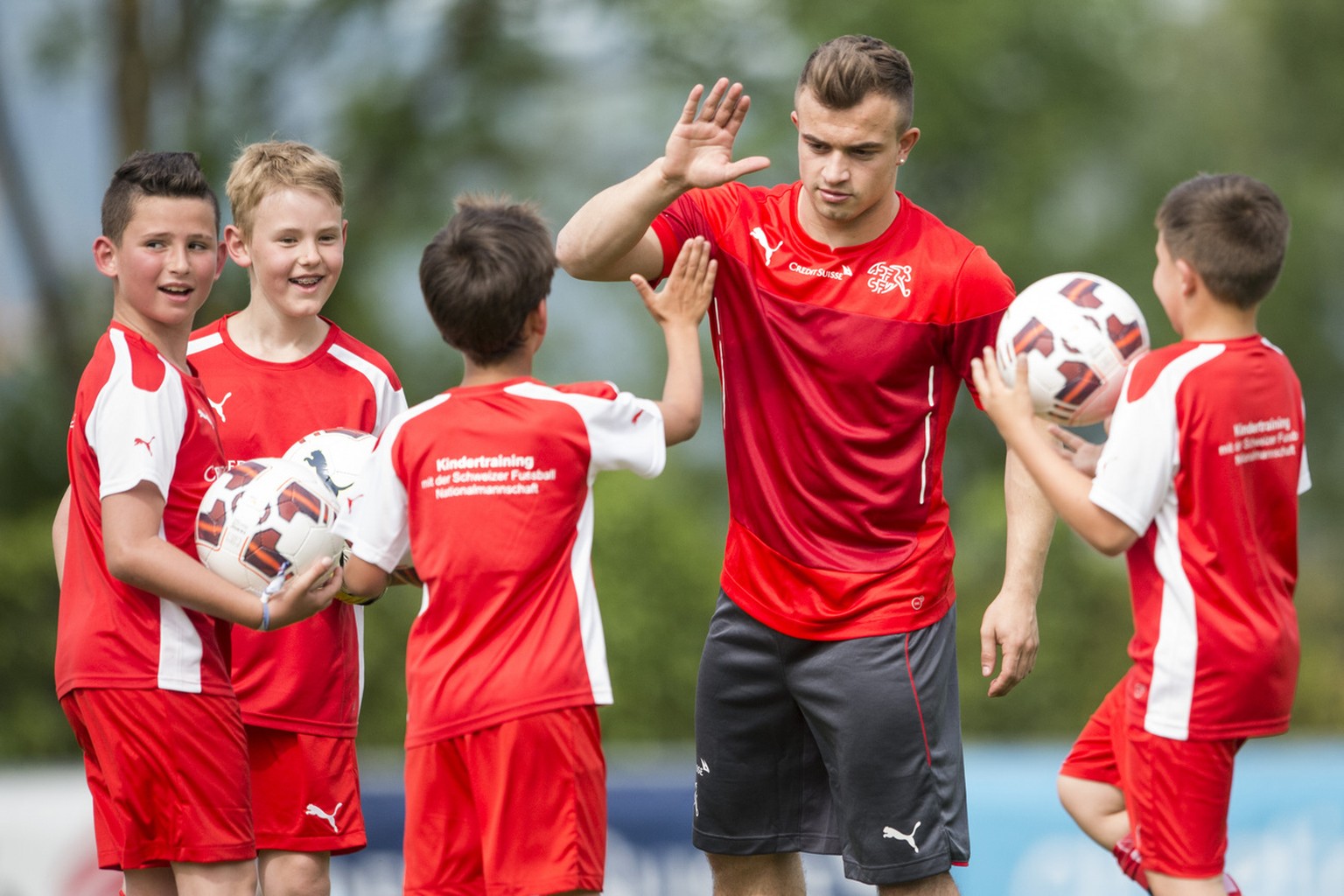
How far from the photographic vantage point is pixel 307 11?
20.5 meters

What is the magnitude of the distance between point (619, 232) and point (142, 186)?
1482 mm

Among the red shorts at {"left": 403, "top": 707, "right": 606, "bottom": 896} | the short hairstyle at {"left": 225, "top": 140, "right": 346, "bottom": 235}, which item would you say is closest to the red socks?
the red shorts at {"left": 403, "top": 707, "right": 606, "bottom": 896}

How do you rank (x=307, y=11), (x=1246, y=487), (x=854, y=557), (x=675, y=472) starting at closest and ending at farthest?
(x=1246, y=487)
(x=854, y=557)
(x=307, y=11)
(x=675, y=472)

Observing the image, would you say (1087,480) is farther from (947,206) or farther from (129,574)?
(947,206)

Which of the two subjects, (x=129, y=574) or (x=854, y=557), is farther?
(x=854, y=557)

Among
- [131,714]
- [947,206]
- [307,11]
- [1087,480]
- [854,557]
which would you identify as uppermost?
[307,11]

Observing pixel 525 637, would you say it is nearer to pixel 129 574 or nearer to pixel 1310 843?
pixel 129 574

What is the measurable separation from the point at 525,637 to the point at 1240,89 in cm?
3224

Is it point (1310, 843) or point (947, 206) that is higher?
point (947, 206)

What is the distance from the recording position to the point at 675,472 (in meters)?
22.3

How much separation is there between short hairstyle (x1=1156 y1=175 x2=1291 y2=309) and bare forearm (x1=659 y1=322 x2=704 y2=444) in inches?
55.1

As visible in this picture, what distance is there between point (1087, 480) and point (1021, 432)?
23cm

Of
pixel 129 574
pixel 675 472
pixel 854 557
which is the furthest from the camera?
pixel 675 472

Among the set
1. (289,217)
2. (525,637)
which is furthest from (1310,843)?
(289,217)
